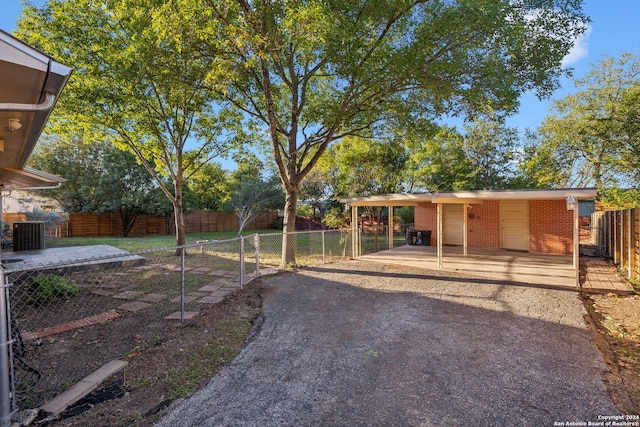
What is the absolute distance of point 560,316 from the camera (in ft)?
16.7

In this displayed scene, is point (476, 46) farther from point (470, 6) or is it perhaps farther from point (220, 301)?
point (220, 301)

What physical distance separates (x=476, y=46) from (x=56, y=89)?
7.43m

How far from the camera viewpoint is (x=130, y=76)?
8.20 metres

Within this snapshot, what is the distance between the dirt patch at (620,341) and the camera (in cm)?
289

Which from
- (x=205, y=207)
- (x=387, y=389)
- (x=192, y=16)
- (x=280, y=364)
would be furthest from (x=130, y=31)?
(x=205, y=207)

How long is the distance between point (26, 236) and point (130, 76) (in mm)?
6672

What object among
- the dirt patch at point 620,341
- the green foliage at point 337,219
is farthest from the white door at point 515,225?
the green foliage at point 337,219

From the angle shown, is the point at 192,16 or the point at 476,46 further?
the point at 476,46

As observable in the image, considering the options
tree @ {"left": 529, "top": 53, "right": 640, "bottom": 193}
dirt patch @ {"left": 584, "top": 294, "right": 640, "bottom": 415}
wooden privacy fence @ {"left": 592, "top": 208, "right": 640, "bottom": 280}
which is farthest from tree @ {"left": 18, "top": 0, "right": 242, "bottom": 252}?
tree @ {"left": 529, "top": 53, "right": 640, "bottom": 193}

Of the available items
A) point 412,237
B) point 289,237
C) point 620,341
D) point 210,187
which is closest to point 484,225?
point 412,237

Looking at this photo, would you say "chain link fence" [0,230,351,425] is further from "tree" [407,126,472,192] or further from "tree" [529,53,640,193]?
"tree" [529,53,640,193]

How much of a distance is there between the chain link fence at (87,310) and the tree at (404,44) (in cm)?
418

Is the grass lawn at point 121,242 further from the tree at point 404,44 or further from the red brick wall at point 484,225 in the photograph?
the red brick wall at point 484,225

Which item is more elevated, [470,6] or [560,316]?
[470,6]
